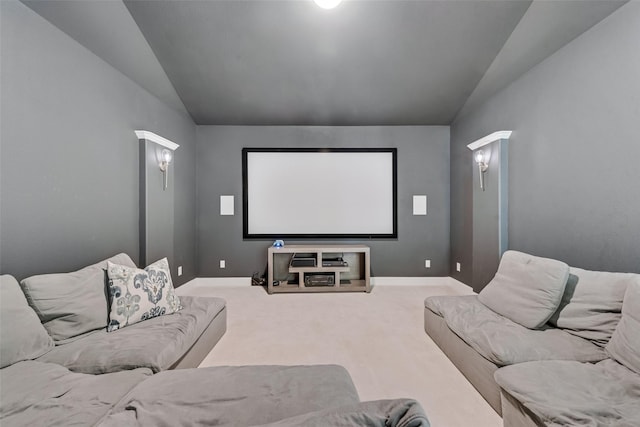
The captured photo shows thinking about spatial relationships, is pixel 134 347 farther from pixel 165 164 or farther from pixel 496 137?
pixel 496 137

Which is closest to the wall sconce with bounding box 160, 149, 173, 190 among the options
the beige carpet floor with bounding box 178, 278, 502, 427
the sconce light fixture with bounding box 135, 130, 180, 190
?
the sconce light fixture with bounding box 135, 130, 180, 190

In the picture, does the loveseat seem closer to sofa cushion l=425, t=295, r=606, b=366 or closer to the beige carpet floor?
sofa cushion l=425, t=295, r=606, b=366

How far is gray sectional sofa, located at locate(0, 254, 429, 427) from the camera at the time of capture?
100cm

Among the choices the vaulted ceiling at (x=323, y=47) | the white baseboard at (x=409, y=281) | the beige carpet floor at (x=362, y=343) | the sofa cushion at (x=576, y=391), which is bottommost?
the beige carpet floor at (x=362, y=343)

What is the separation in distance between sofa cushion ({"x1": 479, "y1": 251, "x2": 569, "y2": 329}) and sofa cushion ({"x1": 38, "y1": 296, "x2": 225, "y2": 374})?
2.37 m

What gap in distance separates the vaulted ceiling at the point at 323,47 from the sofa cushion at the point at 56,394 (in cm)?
249

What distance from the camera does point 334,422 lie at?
2.17 feet

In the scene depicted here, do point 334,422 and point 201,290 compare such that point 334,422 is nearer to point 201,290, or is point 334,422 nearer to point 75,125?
point 75,125

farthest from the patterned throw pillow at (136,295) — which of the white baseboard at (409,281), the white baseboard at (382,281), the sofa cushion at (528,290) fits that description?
the white baseboard at (409,281)

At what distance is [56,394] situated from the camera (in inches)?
46.4

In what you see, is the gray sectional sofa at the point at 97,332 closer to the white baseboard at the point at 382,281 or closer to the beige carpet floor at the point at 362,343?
the beige carpet floor at the point at 362,343

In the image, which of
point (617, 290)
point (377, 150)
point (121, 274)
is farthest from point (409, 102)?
point (121, 274)

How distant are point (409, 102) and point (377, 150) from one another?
87cm

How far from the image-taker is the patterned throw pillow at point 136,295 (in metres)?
1.93
